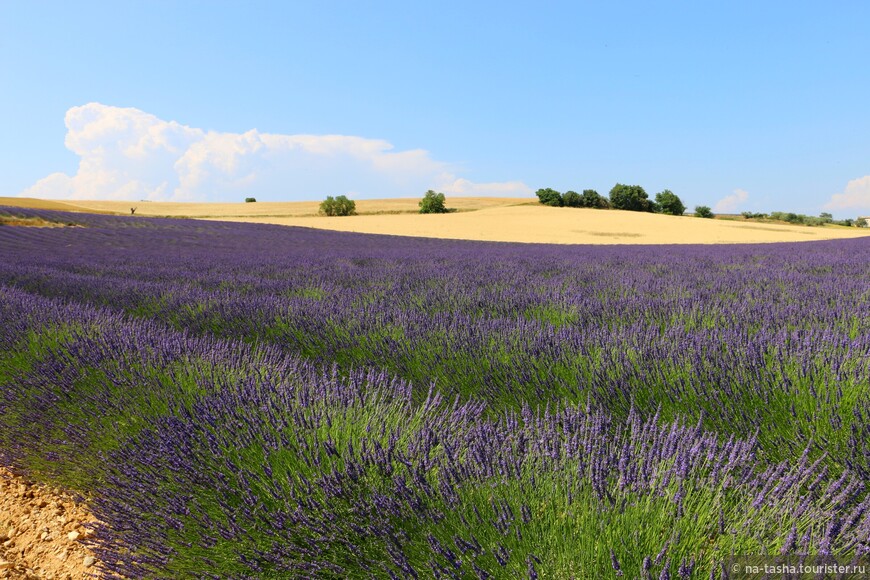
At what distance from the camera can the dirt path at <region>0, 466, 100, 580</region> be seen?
1940mm

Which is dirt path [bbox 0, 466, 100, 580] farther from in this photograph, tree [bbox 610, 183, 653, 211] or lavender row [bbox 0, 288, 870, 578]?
tree [bbox 610, 183, 653, 211]

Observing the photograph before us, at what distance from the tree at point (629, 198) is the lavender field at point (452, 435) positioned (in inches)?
1896

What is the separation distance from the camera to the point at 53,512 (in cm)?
230

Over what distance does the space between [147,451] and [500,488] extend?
4.21 ft

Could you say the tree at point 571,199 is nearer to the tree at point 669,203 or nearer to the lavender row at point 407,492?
the tree at point 669,203

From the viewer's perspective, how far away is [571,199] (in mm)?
48688

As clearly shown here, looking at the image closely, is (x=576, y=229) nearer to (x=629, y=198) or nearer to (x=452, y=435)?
(x=629, y=198)

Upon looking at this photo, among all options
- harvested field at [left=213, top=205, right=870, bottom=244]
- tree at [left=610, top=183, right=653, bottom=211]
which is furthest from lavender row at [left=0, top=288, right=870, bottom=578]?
tree at [left=610, top=183, right=653, bottom=211]

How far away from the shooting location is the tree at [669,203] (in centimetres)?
5062

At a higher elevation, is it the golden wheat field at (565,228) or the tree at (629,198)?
the tree at (629,198)

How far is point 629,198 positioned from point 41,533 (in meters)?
52.0

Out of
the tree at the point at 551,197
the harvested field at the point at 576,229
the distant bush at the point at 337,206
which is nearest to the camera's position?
the harvested field at the point at 576,229

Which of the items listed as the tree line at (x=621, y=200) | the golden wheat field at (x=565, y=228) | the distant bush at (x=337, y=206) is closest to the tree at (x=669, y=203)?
the tree line at (x=621, y=200)

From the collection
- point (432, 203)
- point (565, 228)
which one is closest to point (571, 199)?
point (432, 203)
